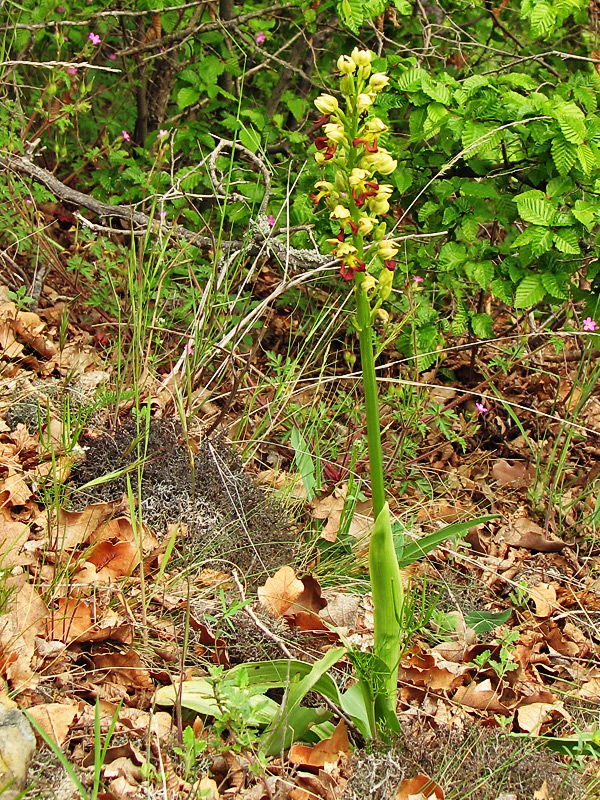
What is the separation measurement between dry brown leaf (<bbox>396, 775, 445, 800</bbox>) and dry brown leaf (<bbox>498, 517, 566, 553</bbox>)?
1249 mm

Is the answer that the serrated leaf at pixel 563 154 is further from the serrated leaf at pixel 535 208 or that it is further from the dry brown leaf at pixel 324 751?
the dry brown leaf at pixel 324 751

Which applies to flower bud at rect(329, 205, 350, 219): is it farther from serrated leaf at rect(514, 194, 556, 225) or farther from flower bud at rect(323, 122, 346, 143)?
serrated leaf at rect(514, 194, 556, 225)

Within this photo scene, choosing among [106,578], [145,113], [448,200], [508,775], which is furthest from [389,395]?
[145,113]

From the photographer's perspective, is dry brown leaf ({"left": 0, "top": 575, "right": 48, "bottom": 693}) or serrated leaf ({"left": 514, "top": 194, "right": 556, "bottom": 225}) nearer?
dry brown leaf ({"left": 0, "top": 575, "right": 48, "bottom": 693})

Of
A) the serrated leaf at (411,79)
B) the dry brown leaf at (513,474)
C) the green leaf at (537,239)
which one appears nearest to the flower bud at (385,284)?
the green leaf at (537,239)

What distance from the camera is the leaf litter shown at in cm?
154

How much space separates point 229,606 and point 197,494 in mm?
417

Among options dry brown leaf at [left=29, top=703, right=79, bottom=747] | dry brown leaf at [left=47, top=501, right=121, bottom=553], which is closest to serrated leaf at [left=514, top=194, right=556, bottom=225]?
dry brown leaf at [left=47, top=501, right=121, bottom=553]

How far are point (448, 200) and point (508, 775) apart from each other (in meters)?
1.99

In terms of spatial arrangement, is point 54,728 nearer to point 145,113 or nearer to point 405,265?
point 405,265

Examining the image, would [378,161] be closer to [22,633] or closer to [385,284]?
[385,284]

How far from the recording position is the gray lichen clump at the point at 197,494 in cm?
213

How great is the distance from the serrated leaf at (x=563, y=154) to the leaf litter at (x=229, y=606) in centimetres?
111

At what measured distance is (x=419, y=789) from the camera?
1529 millimetres
